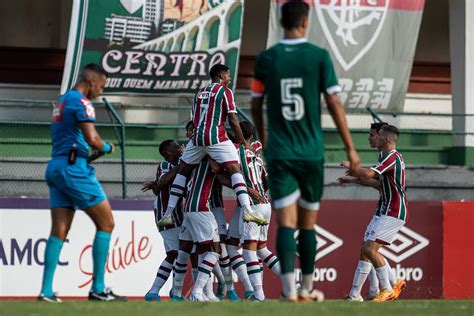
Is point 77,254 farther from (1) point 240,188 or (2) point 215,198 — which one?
(1) point 240,188

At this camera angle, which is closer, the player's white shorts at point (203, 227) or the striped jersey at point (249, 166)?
the player's white shorts at point (203, 227)

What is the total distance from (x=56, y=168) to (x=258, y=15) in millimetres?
16159

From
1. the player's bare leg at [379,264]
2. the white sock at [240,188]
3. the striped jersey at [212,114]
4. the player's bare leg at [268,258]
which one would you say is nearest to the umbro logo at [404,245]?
the player's bare leg at [379,264]

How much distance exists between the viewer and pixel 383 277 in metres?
16.4

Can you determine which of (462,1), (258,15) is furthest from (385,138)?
(258,15)

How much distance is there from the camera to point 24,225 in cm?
1866

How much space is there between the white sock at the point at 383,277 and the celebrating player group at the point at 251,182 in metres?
0.01

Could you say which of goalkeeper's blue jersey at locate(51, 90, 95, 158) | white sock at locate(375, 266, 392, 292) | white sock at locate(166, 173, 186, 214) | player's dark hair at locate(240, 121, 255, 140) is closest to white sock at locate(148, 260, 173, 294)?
white sock at locate(166, 173, 186, 214)

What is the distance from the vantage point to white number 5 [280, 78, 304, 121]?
10539 millimetres

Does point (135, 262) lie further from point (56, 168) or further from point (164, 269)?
point (56, 168)

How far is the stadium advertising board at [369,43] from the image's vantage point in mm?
23812

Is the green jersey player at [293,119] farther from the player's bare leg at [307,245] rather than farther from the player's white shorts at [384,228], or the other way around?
the player's white shorts at [384,228]

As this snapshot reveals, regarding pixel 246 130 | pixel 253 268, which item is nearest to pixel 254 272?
pixel 253 268

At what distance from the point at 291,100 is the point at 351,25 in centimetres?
1363
